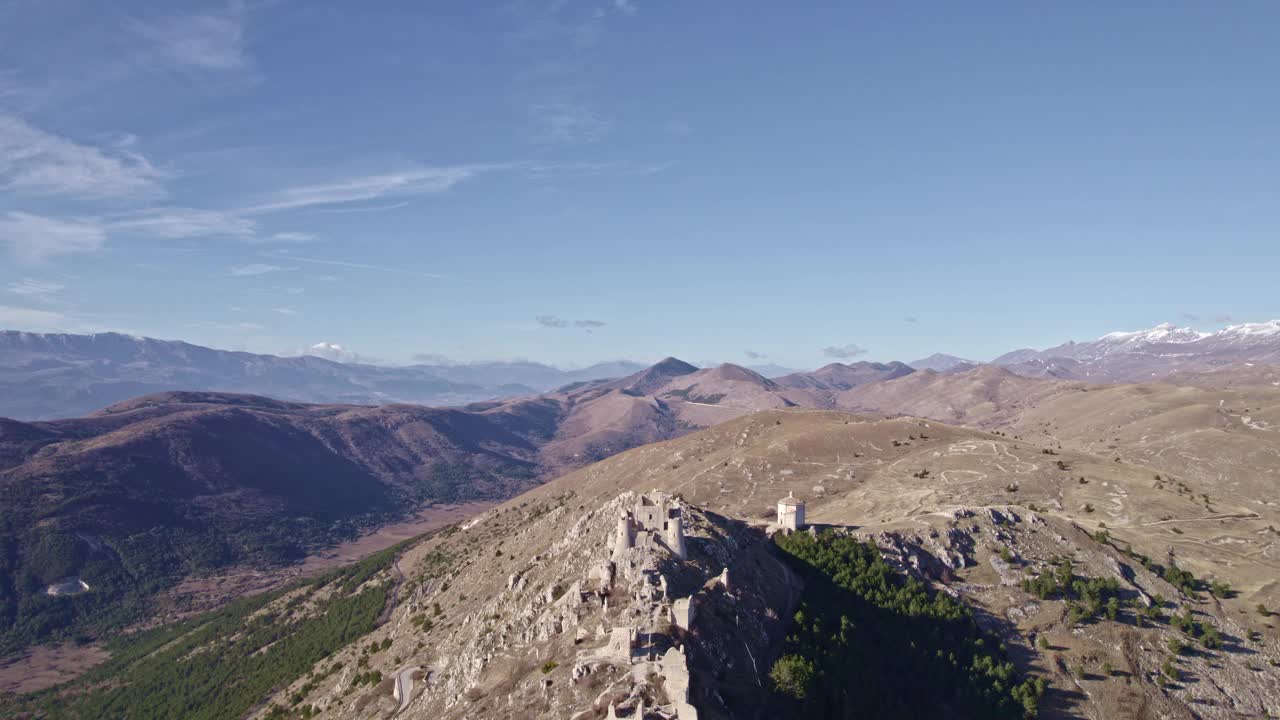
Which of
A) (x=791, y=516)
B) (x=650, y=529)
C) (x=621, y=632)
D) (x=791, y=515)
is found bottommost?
(x=621, y=632)

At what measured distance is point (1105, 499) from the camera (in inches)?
5468

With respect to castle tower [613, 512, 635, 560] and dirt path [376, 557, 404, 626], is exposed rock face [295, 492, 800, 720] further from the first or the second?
dirt path [376, 557, 404, 626]

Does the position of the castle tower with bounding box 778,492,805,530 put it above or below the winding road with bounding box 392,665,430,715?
above

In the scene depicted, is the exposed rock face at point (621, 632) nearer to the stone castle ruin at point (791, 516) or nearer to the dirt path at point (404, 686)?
the dirt path at point (404, 686)

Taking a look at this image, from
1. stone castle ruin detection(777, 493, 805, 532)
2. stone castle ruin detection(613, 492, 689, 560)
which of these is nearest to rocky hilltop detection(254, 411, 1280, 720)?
stone castle ruin detection(613, 492, 689, 560)

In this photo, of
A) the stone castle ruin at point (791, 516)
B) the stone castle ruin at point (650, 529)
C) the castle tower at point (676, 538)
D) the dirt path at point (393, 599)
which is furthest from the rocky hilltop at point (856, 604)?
the dirt path at point (393, 599)

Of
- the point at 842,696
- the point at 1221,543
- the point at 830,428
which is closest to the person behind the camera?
the point at 842,696

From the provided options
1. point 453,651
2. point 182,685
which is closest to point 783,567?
point 453,651

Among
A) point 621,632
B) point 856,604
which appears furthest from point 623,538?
point 856,604

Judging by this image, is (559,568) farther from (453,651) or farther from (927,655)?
(927,655)

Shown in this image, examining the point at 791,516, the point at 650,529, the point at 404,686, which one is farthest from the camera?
the point at 791,516

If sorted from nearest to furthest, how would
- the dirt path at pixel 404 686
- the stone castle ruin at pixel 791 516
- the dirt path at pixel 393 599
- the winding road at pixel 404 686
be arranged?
the dirt path at pixel 404 686, the winding road at pixel 404 686, the stone castle ruin at pixel 791 516, the dirt path at pixel 393 599

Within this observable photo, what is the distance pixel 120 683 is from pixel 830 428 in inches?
7216

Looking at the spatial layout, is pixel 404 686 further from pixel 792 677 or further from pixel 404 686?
pixel 792 677
